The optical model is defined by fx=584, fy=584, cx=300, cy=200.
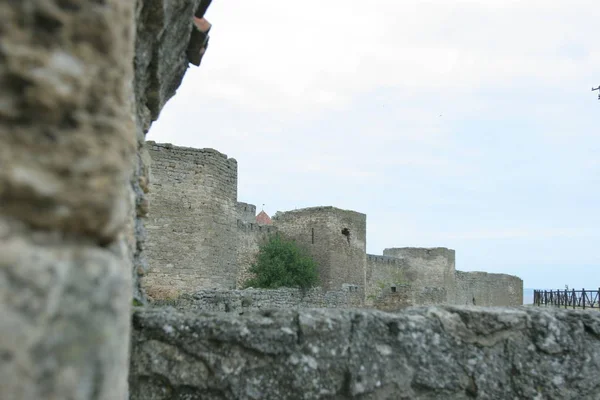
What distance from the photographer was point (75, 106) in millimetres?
1099

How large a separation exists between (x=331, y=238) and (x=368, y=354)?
22.8 meters

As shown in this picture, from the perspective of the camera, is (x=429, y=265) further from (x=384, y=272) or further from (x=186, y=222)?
(x=186, y=222)

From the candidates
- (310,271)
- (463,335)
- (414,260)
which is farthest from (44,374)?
(414,260)

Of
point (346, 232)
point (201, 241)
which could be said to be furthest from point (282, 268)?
point (201, 241)

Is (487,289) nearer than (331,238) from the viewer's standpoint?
No

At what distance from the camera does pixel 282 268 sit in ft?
77.5

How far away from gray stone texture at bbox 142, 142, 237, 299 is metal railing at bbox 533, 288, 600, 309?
11095 millimetres

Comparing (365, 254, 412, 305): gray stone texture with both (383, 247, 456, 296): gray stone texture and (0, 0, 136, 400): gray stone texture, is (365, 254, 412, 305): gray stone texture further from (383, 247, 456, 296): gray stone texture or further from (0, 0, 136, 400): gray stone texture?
(0, 0, 136, 400): gray stone texture

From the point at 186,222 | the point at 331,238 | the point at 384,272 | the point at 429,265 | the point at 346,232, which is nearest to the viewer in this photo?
the point at 186,222

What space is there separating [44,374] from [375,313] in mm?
1912

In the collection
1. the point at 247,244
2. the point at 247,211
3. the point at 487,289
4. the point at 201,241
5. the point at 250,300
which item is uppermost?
the point at 247,211

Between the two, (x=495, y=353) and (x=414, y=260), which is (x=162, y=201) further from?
(x=414, y=260)

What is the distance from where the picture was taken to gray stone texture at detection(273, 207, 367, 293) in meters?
25.1

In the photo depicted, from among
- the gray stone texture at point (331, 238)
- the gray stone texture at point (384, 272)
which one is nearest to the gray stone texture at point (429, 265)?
the gray stone texture at point (384, 272)
